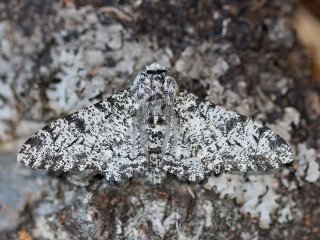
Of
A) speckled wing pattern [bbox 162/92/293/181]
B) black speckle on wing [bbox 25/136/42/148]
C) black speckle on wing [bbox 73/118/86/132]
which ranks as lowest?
black speckle on wing [bbox 25/136/42/148]

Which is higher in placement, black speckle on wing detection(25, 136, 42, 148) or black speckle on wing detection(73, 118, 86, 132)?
black speckle on wing detection(73, 118, 86, 132)

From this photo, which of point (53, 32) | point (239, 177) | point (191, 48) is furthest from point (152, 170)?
point (53, 32)

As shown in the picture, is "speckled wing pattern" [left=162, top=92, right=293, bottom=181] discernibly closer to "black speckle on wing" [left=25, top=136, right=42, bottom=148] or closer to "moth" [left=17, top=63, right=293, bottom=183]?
"moth" [left=17, top=63, right=293, bottom=183]

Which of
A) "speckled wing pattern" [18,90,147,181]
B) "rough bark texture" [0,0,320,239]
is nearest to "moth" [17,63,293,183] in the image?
"speckled wing pattern" [18,90,147,181]

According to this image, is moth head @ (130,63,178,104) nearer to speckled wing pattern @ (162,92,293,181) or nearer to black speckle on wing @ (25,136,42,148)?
speckled wing pattern @ (162,92,293,181)

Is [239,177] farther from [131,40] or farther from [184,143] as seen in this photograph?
[131,40]

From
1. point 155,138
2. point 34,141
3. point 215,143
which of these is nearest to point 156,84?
point 155,138

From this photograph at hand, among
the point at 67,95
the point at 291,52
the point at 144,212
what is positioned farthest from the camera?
the point at 291,52

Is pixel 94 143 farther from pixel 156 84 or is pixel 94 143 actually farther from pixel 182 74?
pixel 182 74
